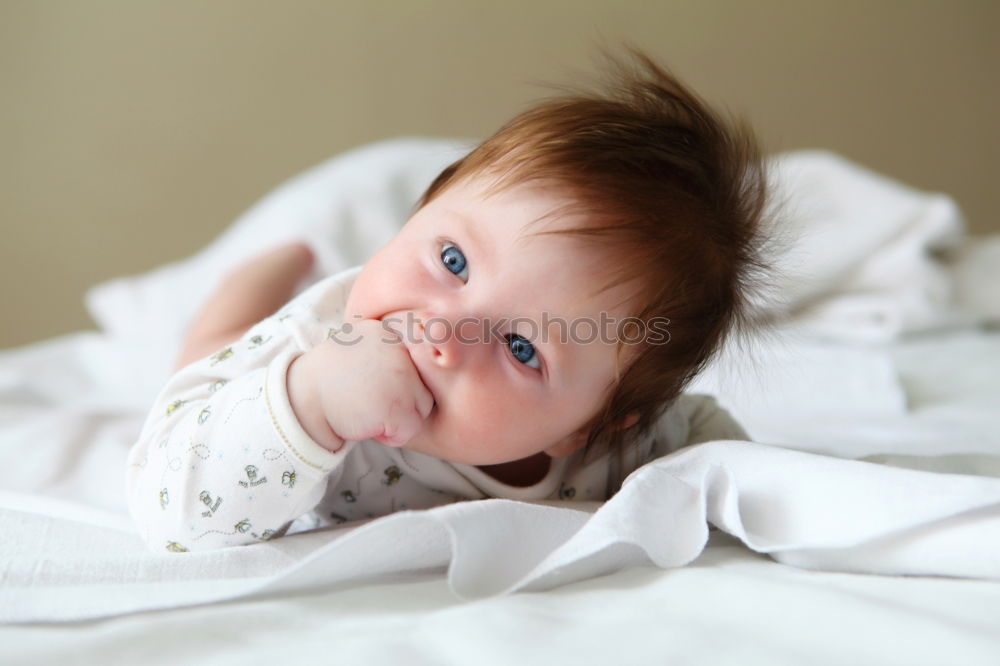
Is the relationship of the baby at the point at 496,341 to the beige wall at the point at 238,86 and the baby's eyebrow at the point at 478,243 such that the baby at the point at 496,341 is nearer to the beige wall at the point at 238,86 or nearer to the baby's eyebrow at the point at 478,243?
the baby's eyebrow at the point at 478,243

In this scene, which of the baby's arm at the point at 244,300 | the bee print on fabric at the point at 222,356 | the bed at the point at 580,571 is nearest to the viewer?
the bed at the point at 580,571

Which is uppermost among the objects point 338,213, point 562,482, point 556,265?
point 556,265

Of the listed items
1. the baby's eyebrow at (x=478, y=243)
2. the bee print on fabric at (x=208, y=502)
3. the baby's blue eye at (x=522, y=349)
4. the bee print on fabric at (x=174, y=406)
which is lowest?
the bee print on fabric at (x=208, y=502)

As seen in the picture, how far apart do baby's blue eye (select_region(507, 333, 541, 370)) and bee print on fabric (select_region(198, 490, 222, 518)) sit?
26 centimetres

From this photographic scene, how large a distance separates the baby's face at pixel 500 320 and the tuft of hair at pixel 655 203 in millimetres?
23

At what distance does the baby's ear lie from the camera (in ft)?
2.73

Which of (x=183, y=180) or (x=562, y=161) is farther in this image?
(x=183, y=180)

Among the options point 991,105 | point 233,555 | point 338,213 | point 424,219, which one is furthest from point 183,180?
point 991,105

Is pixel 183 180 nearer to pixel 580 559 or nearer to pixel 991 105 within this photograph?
pixel 580 559

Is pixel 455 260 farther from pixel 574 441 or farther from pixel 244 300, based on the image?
pixel 244 300

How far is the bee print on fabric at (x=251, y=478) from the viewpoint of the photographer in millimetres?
678

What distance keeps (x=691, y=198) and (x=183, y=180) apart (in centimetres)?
159

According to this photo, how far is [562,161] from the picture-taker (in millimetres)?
747

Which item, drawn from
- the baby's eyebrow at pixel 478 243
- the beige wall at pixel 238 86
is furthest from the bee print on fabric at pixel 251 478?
the beige wall at pixel 238 86
